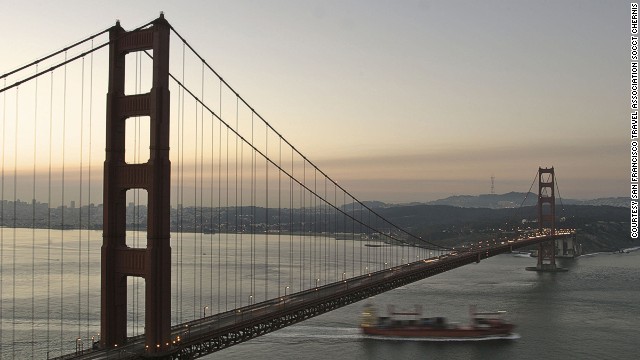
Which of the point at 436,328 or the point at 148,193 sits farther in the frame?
the point at 436,328

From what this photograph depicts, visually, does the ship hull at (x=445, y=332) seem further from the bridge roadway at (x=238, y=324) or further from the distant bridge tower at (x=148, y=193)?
the distant bridge tower at (x=148, y=193)

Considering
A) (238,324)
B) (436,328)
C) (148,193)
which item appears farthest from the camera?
(436,328)

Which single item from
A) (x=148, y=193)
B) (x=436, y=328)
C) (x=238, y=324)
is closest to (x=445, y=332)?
(x=436, y=328)

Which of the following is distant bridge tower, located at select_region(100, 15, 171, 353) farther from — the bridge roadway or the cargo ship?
the cargo ship

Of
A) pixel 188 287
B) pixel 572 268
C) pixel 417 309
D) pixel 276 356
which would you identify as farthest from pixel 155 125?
pixel 572 268

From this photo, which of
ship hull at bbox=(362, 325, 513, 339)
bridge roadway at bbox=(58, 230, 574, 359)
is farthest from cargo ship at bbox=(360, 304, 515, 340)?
bridge roadway at bbox=(58, 230, 574, 359)

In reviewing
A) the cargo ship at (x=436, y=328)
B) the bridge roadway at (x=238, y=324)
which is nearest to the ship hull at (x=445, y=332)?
the cargo ship at (x=436, y=328)

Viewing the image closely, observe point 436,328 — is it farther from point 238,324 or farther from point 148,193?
point 148,193
